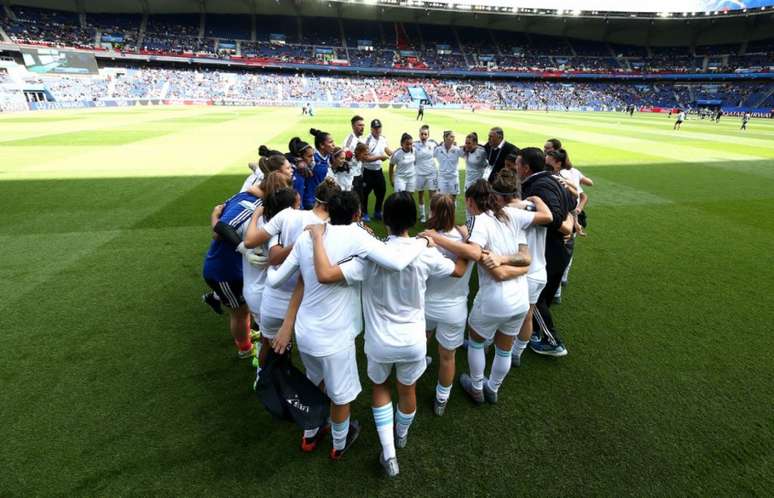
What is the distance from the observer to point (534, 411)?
3621mm

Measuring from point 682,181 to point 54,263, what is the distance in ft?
53.6

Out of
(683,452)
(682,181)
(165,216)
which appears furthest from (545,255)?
(682,181)

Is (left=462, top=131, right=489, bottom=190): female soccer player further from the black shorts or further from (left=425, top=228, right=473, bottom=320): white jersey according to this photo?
the black shorts

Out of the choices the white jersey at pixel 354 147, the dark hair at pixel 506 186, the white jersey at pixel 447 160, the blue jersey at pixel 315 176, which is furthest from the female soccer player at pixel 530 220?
the white jersey at pixel 354 147

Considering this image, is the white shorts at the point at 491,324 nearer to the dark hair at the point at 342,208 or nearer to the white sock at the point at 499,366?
the white sock at the point at 499,366

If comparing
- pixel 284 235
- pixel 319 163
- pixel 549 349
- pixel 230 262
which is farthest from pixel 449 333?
pixel 319 163

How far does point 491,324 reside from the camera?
3.32 metres

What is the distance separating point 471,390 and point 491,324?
848 mm

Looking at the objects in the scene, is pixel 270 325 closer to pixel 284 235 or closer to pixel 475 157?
pixel 284 235

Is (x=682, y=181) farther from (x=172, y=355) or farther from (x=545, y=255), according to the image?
(x=172, y=355)

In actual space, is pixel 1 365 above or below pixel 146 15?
below

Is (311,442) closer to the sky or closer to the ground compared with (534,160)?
closer to the ground

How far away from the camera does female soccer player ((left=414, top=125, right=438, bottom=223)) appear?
8.43 meters

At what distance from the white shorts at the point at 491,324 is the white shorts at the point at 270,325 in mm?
1646
